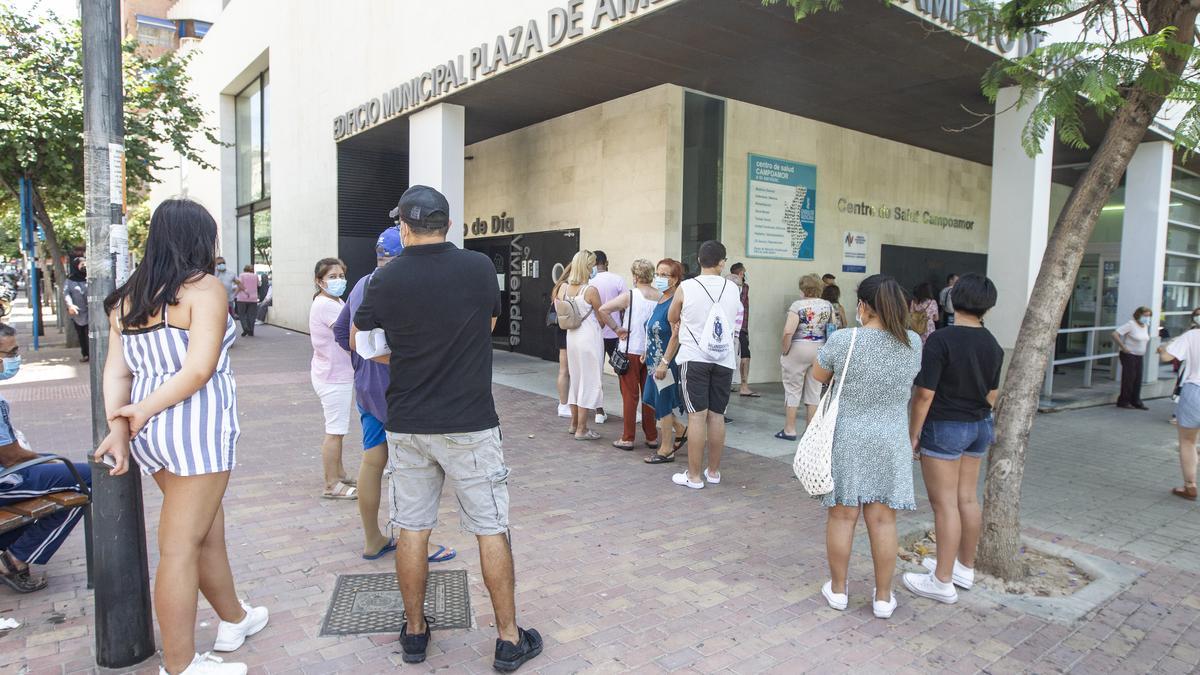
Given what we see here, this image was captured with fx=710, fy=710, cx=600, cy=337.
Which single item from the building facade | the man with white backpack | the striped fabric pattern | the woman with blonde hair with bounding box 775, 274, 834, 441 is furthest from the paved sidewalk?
the building facade

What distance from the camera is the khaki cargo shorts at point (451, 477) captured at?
290 centimetres

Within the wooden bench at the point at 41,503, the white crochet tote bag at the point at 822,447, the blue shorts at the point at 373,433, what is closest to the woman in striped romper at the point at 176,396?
the wooden bench at the point at 41,503

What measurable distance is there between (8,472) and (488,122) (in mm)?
10361

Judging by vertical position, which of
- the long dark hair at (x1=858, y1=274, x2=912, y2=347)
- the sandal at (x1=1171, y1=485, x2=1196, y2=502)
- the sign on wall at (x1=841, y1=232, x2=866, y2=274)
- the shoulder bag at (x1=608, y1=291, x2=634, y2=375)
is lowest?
the sandal at (x1=1171, y1=485, x2=1196, y2=502)

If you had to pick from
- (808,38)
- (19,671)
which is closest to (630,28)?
(808,38)

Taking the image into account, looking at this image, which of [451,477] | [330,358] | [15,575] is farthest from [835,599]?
[15,575]

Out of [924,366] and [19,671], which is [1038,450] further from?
[19,671]

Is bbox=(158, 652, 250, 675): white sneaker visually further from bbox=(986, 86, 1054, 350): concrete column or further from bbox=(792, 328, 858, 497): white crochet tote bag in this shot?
bbox=(986, 86, 1054, 350): concrete column

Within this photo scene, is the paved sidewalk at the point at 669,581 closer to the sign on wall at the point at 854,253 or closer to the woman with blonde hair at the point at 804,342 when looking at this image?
the woman with blonde hair at the point at 804,342

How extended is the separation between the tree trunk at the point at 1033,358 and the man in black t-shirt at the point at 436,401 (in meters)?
2.85

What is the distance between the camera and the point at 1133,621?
3660mm

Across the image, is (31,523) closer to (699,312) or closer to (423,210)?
(423,210)

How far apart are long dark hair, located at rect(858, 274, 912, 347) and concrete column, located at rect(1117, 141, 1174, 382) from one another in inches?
441

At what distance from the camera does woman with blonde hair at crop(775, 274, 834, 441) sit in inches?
289
